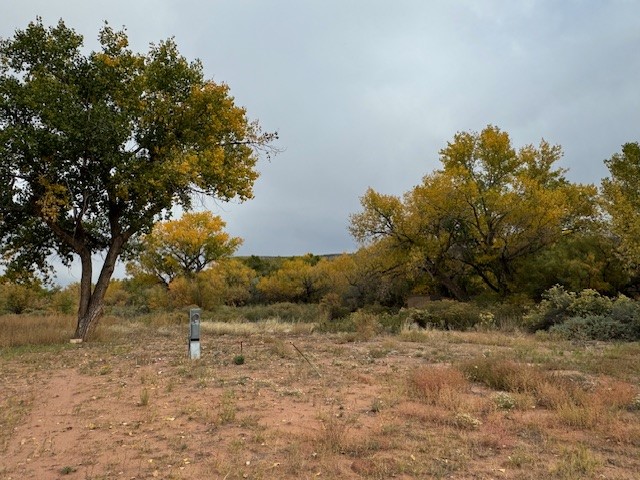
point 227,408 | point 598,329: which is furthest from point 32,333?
point 598,329

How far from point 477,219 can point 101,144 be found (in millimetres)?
18994

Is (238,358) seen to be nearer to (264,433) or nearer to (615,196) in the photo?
(264,433)

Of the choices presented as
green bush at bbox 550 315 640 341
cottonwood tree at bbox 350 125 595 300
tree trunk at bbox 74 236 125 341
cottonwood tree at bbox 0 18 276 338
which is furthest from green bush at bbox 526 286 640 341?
tree trunk at bbox 74 236 125 341

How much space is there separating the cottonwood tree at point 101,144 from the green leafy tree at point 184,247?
82.3ft

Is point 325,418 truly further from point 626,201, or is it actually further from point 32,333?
point 626,201

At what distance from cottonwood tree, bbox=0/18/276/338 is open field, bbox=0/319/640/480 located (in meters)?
5.89

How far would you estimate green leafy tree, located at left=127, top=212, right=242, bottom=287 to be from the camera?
1661 inches

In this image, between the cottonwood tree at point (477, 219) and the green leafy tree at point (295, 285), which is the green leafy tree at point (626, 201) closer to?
the cottonwood tree at point (477, 219)

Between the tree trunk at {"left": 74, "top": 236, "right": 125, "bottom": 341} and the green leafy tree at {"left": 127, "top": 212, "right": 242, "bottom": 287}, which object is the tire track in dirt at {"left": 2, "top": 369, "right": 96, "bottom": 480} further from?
the green leafy tree at {"left": 127, "top": 212, "right": 242, "bottom": 287}

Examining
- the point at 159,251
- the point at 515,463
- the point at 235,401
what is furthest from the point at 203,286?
the point at 515,463

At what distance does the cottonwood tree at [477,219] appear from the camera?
25.9 meters

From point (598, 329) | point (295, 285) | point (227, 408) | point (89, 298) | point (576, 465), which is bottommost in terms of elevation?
point (576, 465)

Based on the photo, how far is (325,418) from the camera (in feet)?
19.9

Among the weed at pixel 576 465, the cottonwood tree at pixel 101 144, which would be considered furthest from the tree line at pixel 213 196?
the weed at pixel 576 465
